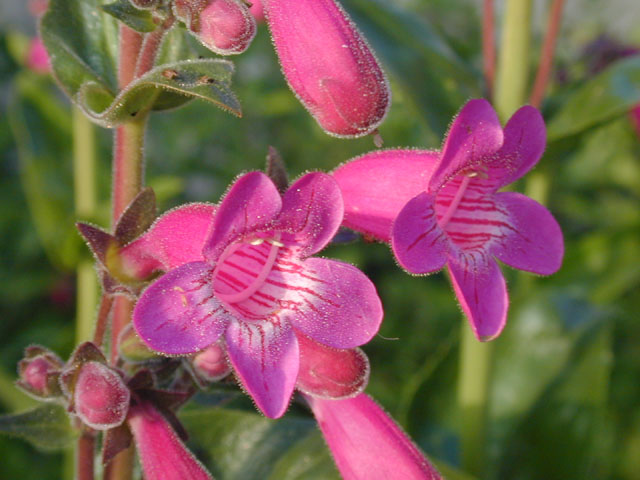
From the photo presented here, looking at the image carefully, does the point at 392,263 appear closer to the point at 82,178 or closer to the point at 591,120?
the point at 82,178

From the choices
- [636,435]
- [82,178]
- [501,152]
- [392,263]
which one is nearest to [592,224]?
[392,263]

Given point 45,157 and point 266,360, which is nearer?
point 266,360

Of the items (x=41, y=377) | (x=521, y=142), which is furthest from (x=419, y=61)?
(x=41, y=377)

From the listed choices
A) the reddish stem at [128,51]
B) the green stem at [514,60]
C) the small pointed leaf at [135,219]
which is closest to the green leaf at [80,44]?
the reddish stem at [128,51]

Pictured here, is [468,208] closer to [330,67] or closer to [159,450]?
[330,67]

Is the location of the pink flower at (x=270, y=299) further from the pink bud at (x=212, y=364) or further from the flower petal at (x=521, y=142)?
the flower petal at (x=521, y=142)

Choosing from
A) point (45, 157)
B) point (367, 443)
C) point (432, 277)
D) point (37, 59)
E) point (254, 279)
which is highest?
point (254, 279)

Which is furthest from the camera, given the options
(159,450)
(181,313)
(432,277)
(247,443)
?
(432,277)
